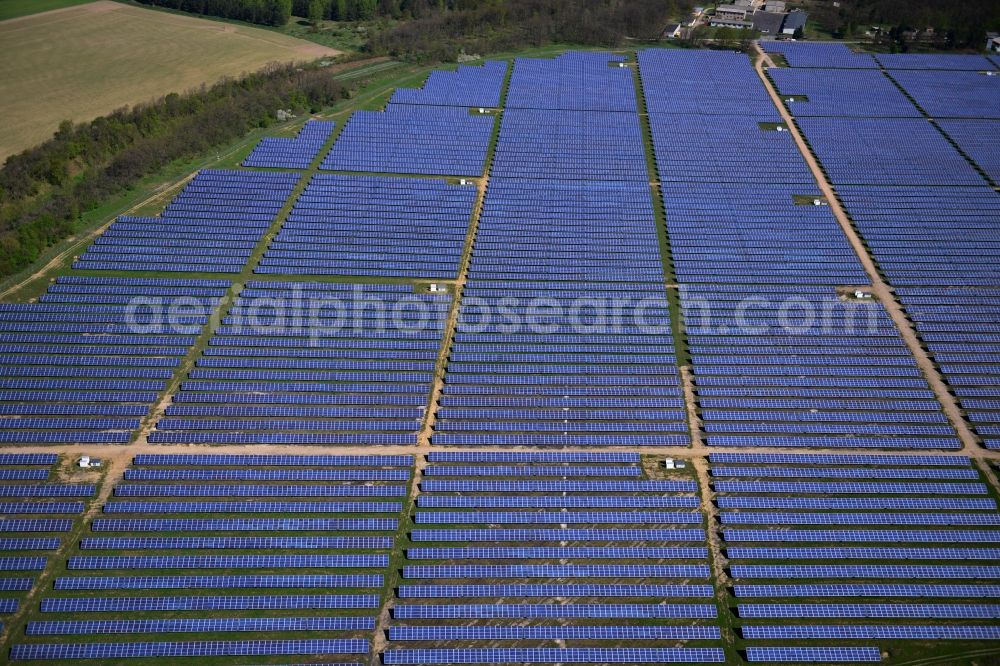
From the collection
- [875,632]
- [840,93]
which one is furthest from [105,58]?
[875,632]

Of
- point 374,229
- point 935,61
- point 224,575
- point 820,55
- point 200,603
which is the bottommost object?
point 200,603

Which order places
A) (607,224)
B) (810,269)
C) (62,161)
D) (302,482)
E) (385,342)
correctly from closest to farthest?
1. (302,482)
2. (385,342)
3. (810,269)
4. (607,224)
5. (62,161)

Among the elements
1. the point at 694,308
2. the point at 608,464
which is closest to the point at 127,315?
the point at 608,464

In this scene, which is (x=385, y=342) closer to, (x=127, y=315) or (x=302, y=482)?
(x=302, y=482)

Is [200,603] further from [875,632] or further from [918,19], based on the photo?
[918,19]

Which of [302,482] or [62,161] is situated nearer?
[302,482]

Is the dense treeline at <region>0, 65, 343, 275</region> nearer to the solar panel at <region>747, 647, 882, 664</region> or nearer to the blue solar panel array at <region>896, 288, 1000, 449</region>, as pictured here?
the solar panel at <region>747, 647, 882, 664</region>

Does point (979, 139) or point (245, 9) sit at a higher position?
point (245, 9)

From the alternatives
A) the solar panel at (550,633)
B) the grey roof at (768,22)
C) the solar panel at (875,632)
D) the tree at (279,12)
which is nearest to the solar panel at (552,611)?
the solar panel at (550,633)
